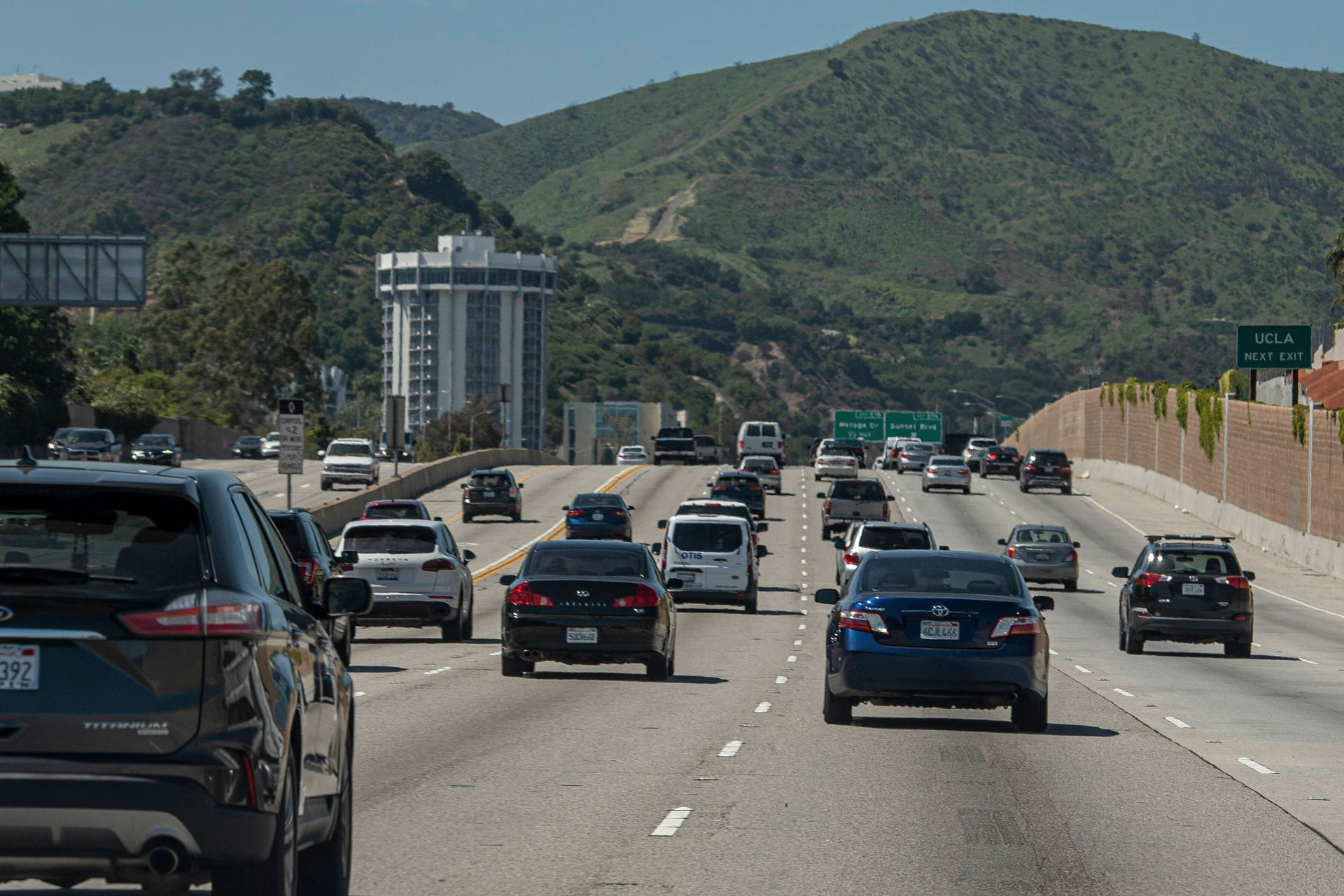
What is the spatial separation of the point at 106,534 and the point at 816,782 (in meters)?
7.83

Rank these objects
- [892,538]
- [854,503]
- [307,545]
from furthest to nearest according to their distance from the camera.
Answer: [854,503], [892,538], [307,545]

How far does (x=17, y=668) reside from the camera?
6422mm

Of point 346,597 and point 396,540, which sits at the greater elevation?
point 346,597

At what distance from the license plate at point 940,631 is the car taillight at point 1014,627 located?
0.98 feet

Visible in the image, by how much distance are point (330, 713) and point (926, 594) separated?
993cm

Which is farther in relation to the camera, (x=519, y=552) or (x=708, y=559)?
(x=519, y=552)

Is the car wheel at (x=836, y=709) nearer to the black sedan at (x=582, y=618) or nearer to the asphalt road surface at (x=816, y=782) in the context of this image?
the asphalt road surface at (x=816, y=782)

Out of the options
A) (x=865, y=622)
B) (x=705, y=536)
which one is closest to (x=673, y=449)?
(x=705, y=536)

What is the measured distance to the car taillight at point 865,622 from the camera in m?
17.2

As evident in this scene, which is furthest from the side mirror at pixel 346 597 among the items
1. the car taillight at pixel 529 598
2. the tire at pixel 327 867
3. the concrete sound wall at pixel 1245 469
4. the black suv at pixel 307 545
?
the concrete sound wall at pixel 1245 469

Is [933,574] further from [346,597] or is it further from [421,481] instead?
[421,481]

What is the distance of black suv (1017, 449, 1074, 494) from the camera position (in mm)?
83625

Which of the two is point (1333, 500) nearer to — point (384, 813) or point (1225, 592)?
point (1225, 592)

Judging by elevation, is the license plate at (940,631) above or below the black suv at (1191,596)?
above
